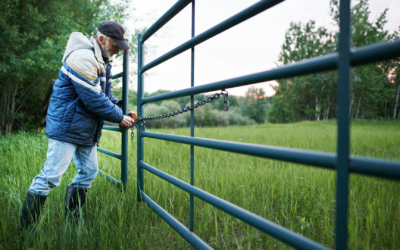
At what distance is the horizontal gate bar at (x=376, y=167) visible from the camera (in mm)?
564

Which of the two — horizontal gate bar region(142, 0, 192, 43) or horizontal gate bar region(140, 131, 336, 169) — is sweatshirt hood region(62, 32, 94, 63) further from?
horizontal gate bar region(140, 131, 336, 169)

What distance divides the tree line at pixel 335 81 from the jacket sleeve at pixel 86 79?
20.4 metres

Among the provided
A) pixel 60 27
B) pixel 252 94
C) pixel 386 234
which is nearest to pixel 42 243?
pixel 386 234

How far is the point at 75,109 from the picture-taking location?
1.96 m

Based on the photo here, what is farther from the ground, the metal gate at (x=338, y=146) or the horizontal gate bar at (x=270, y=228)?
the metal gate at (x=338, y=146)

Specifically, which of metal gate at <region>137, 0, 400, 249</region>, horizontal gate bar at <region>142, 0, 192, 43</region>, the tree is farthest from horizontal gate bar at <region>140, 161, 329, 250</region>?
the tree

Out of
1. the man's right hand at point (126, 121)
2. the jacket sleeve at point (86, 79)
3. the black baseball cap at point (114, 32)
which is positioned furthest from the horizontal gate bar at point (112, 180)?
the black baseball cap at point (114, 32)

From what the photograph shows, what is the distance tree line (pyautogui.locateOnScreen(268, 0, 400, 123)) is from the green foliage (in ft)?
55.7

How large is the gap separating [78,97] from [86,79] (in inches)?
7.3

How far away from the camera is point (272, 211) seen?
2.10 metres

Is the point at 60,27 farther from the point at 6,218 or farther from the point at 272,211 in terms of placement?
the point at 272,211

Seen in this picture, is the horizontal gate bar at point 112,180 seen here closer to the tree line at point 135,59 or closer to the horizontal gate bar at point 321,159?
the horizontal gate bar at point 321,159

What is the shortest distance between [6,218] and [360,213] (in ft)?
9.43

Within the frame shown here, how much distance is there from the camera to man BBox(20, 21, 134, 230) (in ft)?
6.16
